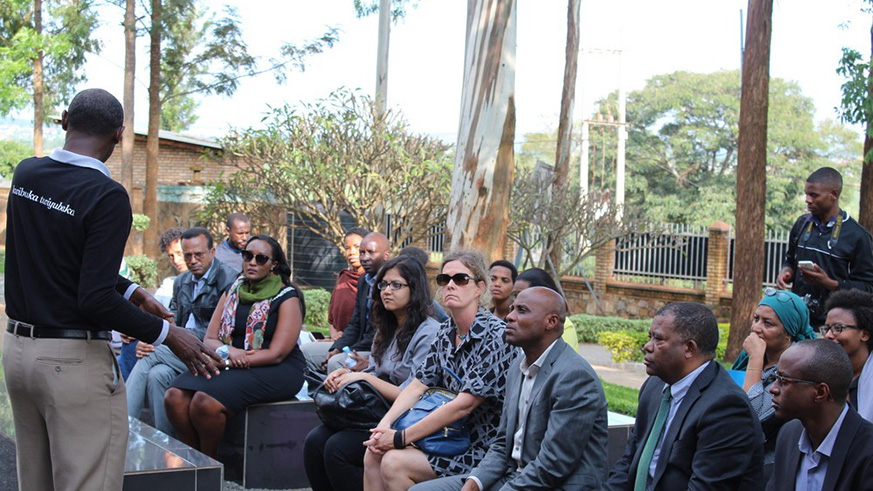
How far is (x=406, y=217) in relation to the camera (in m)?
18.1

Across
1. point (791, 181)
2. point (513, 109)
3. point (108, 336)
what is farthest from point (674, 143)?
point (108, 336)

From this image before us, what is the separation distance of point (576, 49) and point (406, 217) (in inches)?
266

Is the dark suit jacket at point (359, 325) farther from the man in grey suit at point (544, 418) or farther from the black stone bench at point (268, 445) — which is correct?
the man in grey suit at point (544, 418)

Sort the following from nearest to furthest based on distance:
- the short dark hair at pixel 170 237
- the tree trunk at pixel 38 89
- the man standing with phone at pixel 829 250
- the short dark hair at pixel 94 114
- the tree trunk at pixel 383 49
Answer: the short dark hair at pixel 94 114 < the man standing with phone at pixel 829 250 < the short dark hair at pixel 170 237 < the tree trunk at pixel 383 49 < the tree trunk at pixel 38 89

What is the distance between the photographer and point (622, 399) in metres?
10.6

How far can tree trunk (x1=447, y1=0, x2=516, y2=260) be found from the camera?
9023 mm

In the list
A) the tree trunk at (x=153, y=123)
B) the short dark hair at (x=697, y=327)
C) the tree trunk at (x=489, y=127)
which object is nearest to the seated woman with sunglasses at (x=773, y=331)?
the short dark hair at (x=697, y=327)

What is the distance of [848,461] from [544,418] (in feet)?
4.48

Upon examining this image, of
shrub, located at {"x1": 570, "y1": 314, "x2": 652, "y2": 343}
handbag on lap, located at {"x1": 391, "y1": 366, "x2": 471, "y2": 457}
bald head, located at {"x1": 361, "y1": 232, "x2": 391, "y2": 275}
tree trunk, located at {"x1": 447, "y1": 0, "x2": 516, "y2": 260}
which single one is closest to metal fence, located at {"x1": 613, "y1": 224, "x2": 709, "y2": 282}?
shrub, located at {"x1": 570, "y1": 314, "x2": 652, "y2": 343}

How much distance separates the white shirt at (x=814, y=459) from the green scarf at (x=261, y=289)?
3808 millimetres

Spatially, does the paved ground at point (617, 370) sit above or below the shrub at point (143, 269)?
below

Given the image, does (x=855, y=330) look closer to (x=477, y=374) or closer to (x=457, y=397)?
(x=477, y=374)

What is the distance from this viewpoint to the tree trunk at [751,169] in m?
13.9

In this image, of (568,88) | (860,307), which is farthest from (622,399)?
(568,88)
